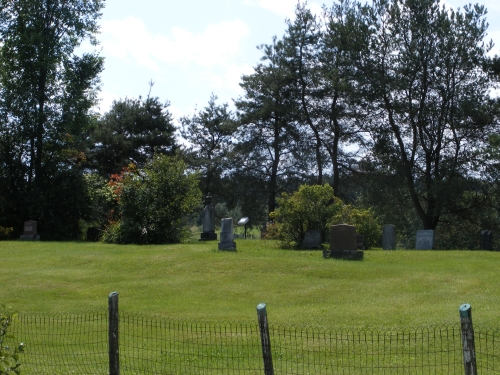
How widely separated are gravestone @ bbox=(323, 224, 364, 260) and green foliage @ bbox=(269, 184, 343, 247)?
191 inches

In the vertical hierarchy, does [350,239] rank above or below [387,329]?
above

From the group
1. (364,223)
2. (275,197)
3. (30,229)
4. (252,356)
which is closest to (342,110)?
(275,197)

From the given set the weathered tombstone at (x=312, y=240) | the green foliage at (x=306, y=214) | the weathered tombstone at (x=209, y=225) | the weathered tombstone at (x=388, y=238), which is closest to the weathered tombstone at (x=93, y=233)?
the weathered tombstone at (x=209, y=225)

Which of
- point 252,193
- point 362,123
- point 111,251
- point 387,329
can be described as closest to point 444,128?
point 362,123

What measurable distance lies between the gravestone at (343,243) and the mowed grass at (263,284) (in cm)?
49

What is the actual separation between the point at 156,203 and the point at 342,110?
17.3m

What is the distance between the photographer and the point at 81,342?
41.1 feet

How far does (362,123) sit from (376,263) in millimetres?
21750

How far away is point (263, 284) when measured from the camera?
61.0 feet

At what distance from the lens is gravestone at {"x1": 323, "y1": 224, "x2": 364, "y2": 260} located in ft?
75.8

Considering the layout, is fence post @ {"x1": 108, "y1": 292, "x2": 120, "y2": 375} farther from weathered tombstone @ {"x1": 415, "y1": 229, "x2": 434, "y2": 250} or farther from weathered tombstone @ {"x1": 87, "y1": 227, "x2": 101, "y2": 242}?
weathered tombstone @ {"x1": 87, "y1": 227, "x2": 101, "y2": 242}

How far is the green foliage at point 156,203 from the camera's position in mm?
30094

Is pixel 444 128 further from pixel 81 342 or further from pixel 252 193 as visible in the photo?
pixel 81 342

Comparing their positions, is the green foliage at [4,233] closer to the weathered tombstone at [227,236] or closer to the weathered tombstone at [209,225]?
the weathered tombstone at [209,225]
